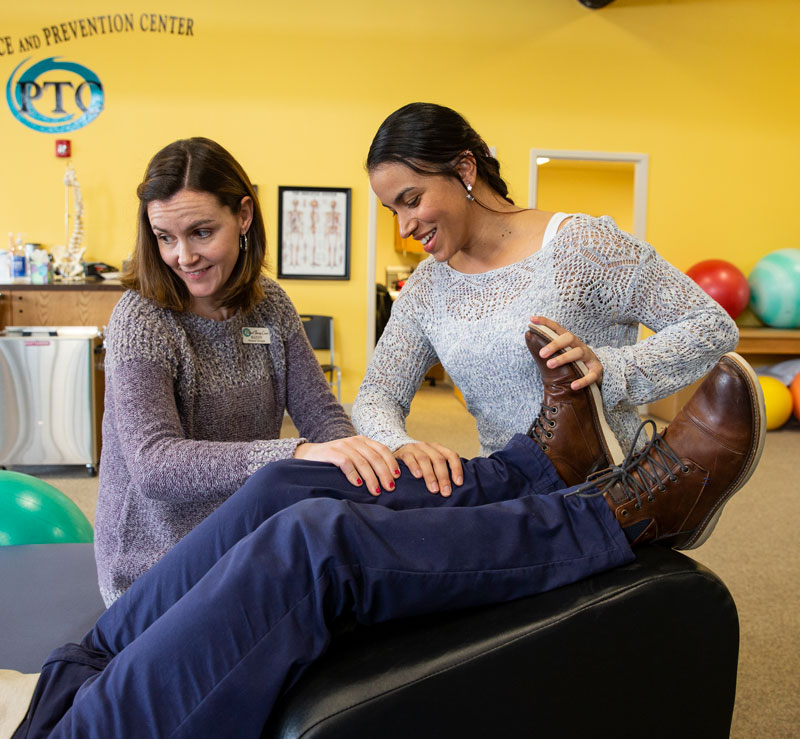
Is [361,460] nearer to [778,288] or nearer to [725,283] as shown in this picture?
[725,283]

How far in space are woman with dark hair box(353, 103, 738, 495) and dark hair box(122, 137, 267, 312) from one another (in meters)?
0.31

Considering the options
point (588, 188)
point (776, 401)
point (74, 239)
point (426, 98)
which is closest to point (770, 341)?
point (776, 401)

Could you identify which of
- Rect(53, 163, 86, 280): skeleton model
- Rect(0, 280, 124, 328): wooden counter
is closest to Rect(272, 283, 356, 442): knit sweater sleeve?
Rect(0, 280, 124, 328): wooden counter

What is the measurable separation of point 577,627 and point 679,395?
4650 millimetres

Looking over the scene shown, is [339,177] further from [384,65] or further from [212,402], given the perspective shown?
[212,402]

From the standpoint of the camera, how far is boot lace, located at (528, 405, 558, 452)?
1.32m

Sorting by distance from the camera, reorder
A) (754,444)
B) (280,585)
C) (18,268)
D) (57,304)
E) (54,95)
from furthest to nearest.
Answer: (54,95) → (18,268) → (57,304) → (754,444) → (280,585)

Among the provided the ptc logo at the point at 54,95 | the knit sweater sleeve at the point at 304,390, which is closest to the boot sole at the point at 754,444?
the knit sweater sleeve at the point at 304,390

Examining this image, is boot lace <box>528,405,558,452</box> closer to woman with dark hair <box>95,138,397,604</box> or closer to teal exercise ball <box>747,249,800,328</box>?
woman with dark hair <box>95,138,397,604</box>

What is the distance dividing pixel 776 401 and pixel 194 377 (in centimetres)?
467

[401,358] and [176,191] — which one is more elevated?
[176,191]

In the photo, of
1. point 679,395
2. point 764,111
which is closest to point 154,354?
point 679,395

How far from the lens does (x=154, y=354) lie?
1.34 m

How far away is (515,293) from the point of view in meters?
1.55
